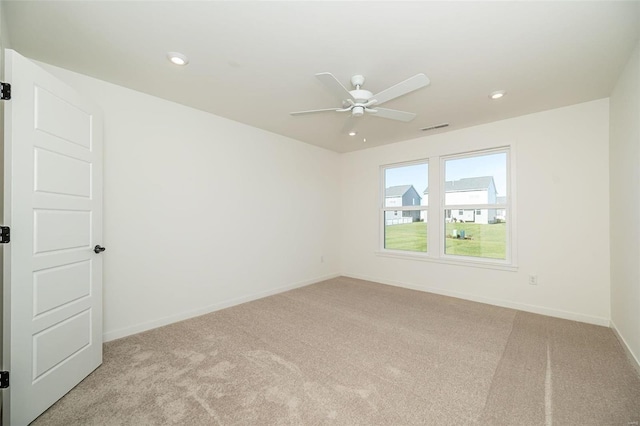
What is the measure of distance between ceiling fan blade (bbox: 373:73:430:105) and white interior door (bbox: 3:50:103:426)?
2.42 metres

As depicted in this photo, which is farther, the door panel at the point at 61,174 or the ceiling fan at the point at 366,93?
the ceiling fan at the point at 366,93

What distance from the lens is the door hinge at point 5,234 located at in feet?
4.89

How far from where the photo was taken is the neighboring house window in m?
4.62

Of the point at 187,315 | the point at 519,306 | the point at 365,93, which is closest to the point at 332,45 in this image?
the point at 365,93

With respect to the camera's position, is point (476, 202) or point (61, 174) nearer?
point (61, 174)

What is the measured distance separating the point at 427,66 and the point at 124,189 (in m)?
3.30

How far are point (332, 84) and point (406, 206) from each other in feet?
10.8

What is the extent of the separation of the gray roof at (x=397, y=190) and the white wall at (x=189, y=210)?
1.68 metres

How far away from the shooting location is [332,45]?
2.05m

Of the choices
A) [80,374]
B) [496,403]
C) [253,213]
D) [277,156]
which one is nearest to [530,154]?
[496,403]

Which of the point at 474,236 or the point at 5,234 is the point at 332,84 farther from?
the point at 474,236

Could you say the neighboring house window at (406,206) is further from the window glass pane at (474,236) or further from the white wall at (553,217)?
the white wall at (553,217)

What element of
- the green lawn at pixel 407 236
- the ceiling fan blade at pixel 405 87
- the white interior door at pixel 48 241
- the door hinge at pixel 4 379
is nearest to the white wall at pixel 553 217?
the green lawn at pixel 407 236

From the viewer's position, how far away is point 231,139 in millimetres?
3721
